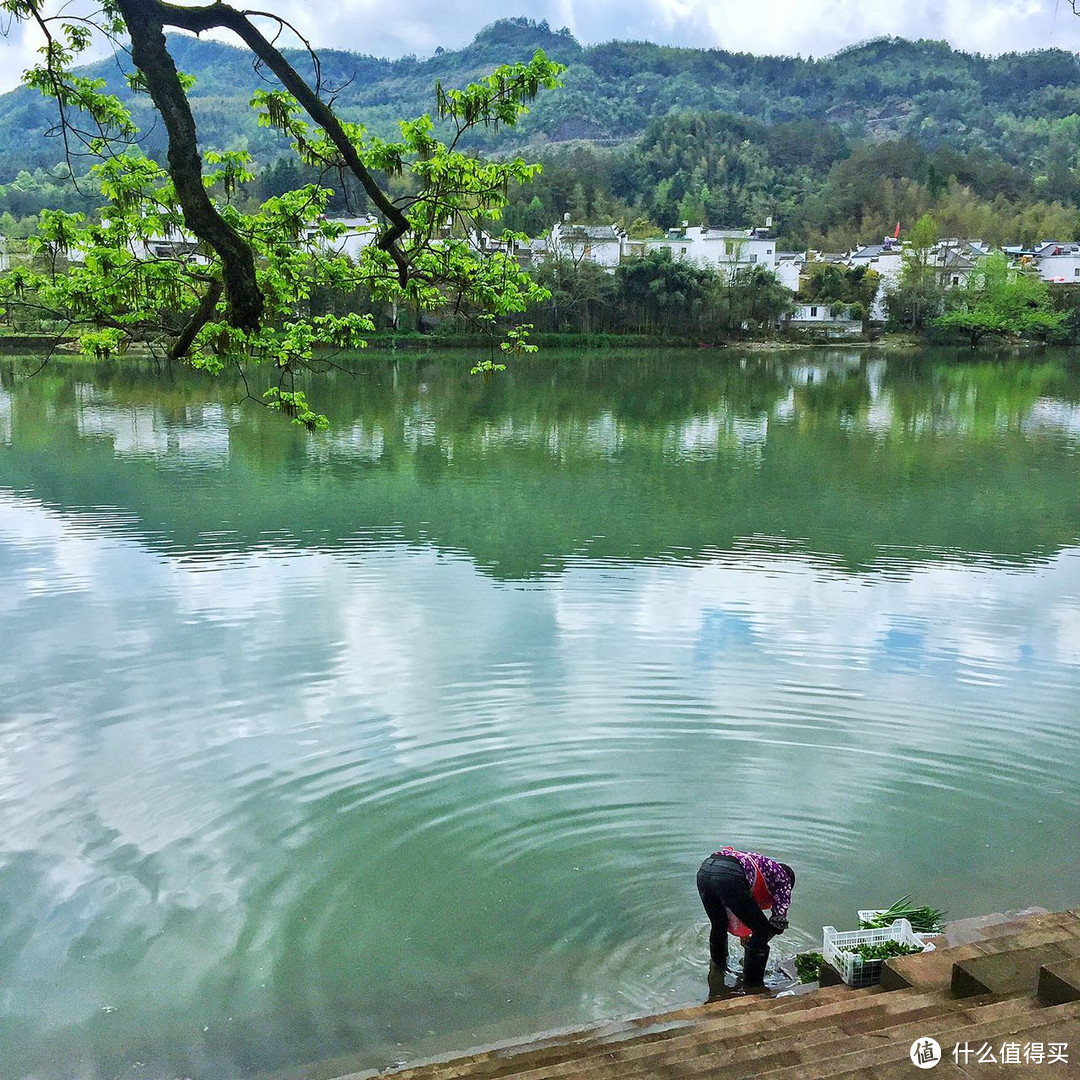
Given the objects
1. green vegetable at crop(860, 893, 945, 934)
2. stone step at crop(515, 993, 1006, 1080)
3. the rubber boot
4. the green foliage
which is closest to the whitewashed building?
the green foliage

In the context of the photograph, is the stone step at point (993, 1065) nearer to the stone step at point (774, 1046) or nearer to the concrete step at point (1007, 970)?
the stone step at point (774, 1046)

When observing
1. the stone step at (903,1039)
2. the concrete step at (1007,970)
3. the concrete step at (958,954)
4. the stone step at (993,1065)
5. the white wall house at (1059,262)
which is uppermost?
the white wall house at (1059,262)

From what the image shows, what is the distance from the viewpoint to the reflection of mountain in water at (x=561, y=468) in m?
14.9

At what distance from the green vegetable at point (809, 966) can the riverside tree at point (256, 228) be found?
4304 mm

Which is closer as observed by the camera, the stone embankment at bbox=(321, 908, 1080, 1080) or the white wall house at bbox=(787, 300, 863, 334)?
the stone embankment at bbox=(321, 908, 1080, 1080)

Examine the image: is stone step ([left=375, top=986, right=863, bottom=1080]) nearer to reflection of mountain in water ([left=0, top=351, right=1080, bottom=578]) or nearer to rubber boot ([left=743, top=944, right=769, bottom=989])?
rubber boot ([left=743, top=944, right=769, bottom=989])

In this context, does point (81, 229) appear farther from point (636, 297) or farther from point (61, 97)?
point (636, 297)

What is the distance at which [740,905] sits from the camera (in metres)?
4.74

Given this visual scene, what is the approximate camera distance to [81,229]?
6539 millimetres

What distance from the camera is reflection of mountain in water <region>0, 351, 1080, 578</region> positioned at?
49.0 feet

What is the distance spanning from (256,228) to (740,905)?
5464 mm

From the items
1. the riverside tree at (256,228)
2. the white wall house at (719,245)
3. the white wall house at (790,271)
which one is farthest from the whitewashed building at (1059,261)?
the riverside tree at (256,228)

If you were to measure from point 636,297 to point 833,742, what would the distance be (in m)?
63.6

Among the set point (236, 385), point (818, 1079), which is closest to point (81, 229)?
point (818, 1079)
